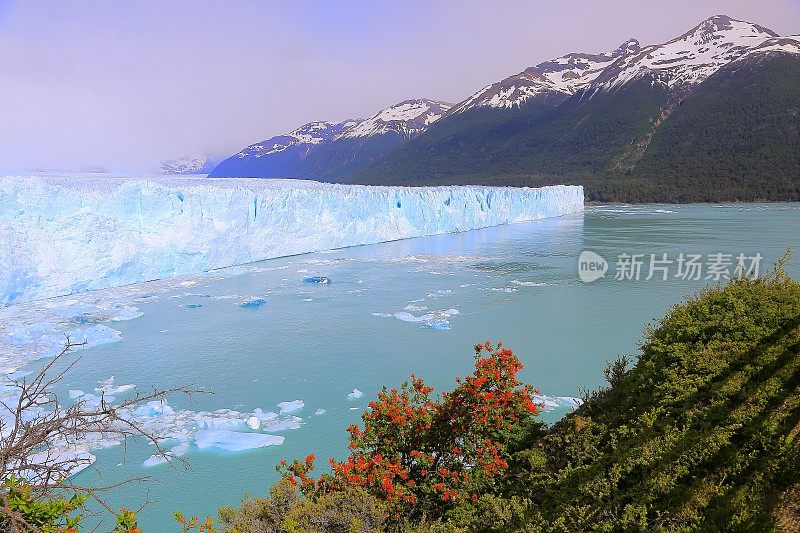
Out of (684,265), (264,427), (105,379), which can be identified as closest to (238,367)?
(105,379)

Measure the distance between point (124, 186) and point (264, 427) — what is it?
10.2m

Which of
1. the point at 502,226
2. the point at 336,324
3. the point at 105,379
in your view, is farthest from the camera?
the point at 502,226

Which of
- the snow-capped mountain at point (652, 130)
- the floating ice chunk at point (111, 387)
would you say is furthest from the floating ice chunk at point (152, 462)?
the snow-capped mountain at point (652, 130)

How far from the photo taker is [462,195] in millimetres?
26141

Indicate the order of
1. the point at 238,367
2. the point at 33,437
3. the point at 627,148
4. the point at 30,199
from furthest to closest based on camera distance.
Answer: the point at 627,148, the point at 30,199, the point at 238,367, the point at 33,437

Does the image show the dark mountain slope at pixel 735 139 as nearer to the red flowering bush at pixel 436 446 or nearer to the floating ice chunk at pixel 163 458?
the red flowering bush at pixel 436 446

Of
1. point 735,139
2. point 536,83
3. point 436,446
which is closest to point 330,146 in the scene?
point 536,83

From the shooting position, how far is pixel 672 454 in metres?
2.63

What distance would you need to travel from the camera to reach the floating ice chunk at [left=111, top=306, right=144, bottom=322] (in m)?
10.2

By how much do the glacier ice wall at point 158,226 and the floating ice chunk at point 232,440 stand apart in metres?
8.66

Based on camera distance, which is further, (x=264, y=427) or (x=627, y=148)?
(x=627, y=148)

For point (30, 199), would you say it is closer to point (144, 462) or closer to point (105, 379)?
point (105, 379)

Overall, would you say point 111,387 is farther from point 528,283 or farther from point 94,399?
point 528,283

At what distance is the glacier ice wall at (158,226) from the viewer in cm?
1166
